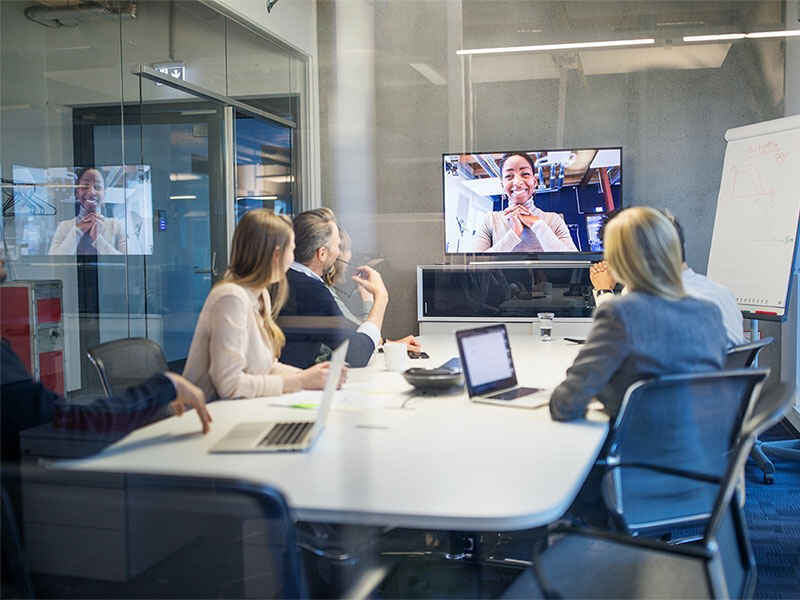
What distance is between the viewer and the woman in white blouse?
1.94 metres

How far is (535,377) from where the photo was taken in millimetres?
2695

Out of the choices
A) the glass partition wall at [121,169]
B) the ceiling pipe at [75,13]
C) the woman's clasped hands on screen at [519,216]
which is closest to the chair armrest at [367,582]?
the glass partition wall at [121,169]

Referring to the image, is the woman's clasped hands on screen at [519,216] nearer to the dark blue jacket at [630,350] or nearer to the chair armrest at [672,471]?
the dark blue jacket at [630,350]

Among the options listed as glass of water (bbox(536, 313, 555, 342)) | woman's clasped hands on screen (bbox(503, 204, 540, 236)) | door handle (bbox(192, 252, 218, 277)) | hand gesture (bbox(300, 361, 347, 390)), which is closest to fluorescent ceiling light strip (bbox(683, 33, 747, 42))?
woman's clasped hands on screen (bbox(503, 204, 540, 236))

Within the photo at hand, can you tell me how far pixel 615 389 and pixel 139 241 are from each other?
49.3 inches

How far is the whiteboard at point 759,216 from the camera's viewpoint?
14.3 feet

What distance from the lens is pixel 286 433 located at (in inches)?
70.6

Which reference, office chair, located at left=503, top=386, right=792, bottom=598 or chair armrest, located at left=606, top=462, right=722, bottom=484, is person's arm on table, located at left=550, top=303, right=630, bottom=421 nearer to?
chair armrest, located at left=606, top=462, right=722, bottom=484

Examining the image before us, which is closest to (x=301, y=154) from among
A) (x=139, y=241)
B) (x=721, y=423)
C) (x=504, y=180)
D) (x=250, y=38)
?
(x=250, y=38)

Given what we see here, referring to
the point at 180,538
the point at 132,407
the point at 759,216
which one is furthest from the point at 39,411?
the point at 759,216

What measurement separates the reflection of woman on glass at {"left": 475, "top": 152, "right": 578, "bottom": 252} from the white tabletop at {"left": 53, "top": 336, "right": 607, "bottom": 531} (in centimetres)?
182

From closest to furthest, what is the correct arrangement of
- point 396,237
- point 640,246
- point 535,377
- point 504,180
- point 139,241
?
point 139,241, point 640,246, point 535,377, point 396,237, point 504,180

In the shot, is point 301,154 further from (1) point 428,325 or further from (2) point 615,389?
(1) point 428,325

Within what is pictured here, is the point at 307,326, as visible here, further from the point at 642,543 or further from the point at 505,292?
the point at 505,292
